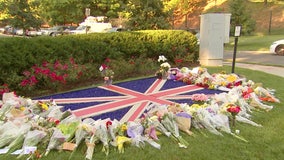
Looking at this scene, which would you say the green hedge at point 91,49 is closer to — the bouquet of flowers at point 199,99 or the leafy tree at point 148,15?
the leafy tree at point 148,15

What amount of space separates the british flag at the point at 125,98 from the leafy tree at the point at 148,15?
18.6 feet

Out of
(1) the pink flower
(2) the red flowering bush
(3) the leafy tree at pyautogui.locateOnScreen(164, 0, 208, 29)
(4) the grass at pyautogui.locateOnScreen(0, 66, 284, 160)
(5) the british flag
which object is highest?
(3) the leafy tree at pyautogui.locateOnScreen(164, 0, 208, 29)

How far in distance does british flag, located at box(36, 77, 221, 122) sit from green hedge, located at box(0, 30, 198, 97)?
104cm

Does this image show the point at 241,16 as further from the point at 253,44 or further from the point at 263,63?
the point at 263,63

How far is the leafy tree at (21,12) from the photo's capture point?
19938 mm

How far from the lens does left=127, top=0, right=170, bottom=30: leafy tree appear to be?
1295 centimetres

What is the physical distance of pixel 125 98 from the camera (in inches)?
248

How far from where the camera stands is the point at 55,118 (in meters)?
4.53

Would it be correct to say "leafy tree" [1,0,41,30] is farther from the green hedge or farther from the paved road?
the paved road

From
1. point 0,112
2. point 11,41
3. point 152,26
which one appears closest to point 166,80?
point 11,41

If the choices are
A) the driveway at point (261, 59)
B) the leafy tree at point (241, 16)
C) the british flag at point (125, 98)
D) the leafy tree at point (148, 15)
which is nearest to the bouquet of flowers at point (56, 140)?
the british flag at point (125, 98)

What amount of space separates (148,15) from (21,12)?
11587 mm

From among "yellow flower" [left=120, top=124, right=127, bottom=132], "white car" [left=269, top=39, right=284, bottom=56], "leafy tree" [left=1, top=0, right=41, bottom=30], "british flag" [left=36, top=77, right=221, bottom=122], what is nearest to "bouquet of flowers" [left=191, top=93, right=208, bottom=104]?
"british flag" [left=36, top=77, right=221, bottom=122]

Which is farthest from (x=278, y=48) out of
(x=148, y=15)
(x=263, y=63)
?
(x=148, y=15)
